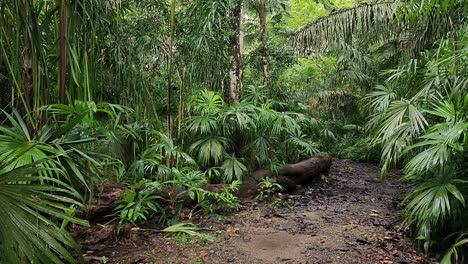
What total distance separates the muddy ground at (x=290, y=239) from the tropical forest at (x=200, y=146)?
20 mm

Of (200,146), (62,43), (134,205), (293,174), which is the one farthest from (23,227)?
(293,174)

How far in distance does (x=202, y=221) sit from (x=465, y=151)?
8.27ft

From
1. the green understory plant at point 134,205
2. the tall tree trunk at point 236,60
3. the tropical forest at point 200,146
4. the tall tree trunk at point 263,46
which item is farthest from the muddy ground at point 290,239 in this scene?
the tall tree trunk at point 263,46

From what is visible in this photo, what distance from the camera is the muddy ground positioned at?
2.61 metres

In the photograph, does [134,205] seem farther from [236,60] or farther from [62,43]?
[236,60]

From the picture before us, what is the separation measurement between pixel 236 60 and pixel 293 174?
2.04 m

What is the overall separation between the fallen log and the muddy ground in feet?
0.90

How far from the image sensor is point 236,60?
516 centimetres

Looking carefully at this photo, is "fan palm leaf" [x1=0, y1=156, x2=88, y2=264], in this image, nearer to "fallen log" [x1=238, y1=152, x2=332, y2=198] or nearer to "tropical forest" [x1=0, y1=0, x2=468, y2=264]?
"tropical forest" [x1=0, y1=0, x2=468, y2=264]

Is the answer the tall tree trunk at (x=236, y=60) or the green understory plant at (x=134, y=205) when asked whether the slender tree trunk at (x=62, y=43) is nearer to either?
the green understory plant at (x=134, y=205)

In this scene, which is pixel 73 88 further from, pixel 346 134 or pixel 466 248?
pixel 346 134

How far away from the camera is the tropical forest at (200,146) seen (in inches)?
73.8

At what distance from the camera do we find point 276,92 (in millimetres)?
5906

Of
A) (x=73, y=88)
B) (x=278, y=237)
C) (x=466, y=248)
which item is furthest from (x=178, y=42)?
A: (x=466, y=248)
